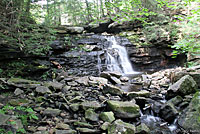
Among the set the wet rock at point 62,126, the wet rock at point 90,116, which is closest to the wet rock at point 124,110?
the wet rock at point 90,116

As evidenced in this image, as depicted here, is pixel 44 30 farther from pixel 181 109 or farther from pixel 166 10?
pixel 166 10

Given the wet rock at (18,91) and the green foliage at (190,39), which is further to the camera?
the wet rock at (18,91)

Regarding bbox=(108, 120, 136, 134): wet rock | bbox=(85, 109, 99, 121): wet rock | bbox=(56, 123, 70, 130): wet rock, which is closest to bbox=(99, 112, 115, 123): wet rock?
bbox=(85, 109, 99, 121): wet rock

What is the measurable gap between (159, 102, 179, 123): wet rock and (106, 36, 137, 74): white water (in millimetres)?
6625

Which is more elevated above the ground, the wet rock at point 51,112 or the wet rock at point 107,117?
the wet rock at point 51,112

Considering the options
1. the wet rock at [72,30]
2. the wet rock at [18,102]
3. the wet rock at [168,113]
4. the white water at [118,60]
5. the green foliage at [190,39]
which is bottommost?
the wet rock at [168,113]

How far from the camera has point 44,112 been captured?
345cm

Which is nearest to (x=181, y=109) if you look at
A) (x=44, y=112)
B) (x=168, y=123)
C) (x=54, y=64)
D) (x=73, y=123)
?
(x=168, y=123)

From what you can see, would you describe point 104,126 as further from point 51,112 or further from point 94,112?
point 51,112

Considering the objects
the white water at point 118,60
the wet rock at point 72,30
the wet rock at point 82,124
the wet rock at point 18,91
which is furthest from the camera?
the wet rock at point 72,30

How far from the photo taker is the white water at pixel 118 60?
11.1 m

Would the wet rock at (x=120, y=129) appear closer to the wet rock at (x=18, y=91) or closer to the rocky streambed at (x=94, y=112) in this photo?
the rocky streambed at (x=94, y=112)

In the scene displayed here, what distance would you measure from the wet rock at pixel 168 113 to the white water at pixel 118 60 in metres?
6.63

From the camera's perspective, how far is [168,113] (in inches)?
158
